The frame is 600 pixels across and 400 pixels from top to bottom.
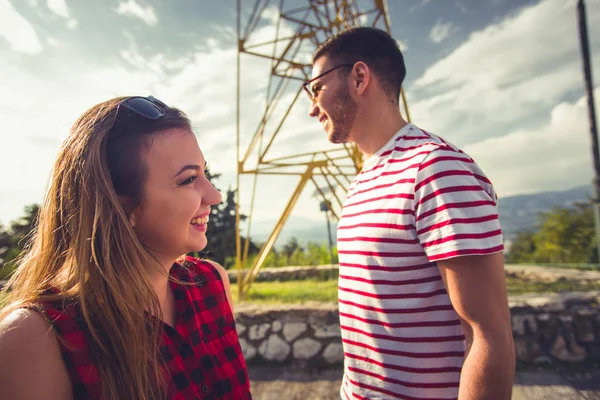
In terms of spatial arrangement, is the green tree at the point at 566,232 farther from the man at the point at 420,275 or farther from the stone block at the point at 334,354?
the man at the point at 420,275

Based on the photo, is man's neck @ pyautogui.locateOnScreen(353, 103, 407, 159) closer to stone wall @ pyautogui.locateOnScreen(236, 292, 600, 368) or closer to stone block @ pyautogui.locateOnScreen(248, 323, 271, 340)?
stone wall @ pyautogui.locateOnScreen(236, 292, 600, 368)

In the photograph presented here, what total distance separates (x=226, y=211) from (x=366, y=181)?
14954mm

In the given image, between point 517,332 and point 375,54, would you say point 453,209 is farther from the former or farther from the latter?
point 517,332

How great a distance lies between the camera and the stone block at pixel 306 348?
398 cm

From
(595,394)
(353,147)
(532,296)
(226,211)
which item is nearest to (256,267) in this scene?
(353,147)

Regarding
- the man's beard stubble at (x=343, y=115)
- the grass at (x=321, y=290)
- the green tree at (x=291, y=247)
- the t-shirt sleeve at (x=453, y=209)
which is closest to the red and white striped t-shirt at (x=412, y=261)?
the t-shirt sleeve at (x=453, y=209)

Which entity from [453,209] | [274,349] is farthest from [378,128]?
[274,349]

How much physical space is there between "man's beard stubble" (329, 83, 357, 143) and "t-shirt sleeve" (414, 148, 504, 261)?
0.67m

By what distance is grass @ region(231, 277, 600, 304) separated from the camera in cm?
449

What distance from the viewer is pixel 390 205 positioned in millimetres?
1250

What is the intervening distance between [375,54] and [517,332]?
3.55 meters

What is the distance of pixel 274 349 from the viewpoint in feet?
13.6

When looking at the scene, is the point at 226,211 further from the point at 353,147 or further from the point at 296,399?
the point at 296,399

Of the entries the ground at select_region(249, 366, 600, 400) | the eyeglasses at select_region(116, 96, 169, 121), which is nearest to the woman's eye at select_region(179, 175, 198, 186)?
the eyeglasses at select_region(116, 96, 169, 121)
